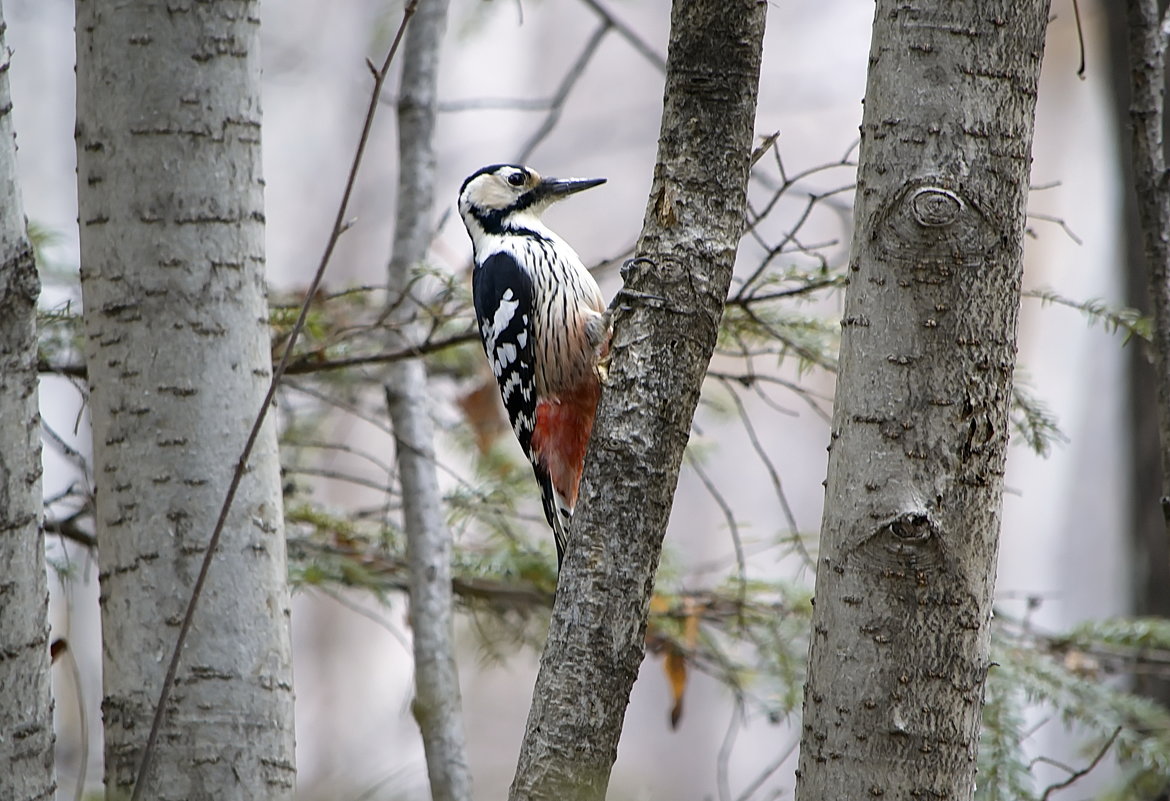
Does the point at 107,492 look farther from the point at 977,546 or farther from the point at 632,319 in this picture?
the point at 977,546

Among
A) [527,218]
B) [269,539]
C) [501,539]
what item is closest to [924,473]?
[269,539]

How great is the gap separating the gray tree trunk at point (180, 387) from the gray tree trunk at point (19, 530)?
197 millimetres

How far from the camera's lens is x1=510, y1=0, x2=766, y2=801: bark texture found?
1.26 metres

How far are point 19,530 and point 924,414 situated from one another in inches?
42.6

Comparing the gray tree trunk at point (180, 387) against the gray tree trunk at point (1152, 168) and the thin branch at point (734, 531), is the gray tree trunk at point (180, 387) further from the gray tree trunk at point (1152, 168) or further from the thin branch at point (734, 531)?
the gray tree trunk at point (1152, 168)

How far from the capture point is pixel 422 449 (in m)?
2.62

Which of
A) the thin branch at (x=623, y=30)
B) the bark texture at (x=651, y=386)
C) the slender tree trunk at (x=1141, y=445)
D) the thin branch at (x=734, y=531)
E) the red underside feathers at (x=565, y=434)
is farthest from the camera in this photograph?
the slender tree trunk at (x=1141, y=445)

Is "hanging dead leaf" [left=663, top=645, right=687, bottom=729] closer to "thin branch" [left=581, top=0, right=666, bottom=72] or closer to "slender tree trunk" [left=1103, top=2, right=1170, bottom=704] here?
"thin branch" [left=581, top=0, right=666, bottom=72]

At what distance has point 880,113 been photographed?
1209mm

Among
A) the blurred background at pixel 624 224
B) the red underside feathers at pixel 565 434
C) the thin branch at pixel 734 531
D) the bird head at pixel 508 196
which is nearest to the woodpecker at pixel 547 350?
the red underside feathers at pixel 565 434

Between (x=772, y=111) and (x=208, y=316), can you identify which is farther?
(x=772, y=111)

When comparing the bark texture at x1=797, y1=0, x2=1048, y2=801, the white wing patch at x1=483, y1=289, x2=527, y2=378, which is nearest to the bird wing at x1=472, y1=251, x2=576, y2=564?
the white wing patch at x1=483, y1=289, x2=527, y2=378

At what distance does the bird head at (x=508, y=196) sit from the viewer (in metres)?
3.25

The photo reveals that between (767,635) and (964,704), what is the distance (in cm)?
156
